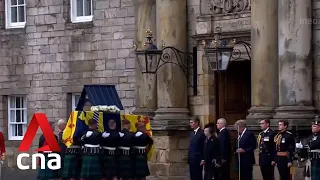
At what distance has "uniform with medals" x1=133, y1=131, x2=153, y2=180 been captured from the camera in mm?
24031

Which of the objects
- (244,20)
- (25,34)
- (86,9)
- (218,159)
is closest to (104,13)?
(86,9)

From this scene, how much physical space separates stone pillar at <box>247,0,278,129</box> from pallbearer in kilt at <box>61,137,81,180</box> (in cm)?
387

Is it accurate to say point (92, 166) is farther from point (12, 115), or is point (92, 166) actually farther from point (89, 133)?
point (12, 115)

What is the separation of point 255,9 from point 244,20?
33.1 inches

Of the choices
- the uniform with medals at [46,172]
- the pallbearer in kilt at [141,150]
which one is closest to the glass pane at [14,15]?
the uniform with medals at [46,172]

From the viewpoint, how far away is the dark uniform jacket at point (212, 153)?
927 inches

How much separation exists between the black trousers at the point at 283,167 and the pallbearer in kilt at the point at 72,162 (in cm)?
428

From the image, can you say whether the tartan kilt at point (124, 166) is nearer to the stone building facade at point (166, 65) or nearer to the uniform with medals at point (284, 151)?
the stone building facade at point (166, 65)

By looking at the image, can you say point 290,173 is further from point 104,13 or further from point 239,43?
point 104,13

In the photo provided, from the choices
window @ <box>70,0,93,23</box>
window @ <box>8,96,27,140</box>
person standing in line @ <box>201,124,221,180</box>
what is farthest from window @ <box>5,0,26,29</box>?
person standing in line @ <box>201,124,221,180</box>

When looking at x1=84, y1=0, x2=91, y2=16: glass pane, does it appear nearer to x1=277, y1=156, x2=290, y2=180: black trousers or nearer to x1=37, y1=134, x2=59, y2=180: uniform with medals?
x1=37, y1=134, x2=59, y2=180: uniform with medals

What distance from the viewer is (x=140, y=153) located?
24.2 metres

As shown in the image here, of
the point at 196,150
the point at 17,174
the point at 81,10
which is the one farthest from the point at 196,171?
the point at 17,174

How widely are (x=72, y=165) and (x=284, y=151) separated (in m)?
4.55
